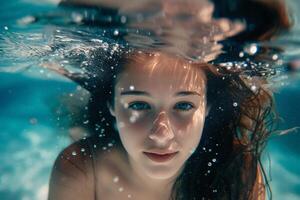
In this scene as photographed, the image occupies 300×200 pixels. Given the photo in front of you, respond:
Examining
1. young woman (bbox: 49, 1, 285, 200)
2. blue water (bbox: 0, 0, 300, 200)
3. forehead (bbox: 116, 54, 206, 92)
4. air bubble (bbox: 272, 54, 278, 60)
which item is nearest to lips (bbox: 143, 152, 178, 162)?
young woman (bbox: 49, 1, 285, 200)

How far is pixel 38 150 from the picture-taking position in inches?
584

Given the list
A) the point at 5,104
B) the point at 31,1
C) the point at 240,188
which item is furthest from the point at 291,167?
the point at 31,1

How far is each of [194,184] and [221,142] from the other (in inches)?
38.6

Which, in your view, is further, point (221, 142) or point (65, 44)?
point (65, 44)

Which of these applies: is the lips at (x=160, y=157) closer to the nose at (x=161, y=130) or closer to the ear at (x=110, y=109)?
the nose at (x=161, y=130)

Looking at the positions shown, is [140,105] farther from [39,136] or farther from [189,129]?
[39,136]

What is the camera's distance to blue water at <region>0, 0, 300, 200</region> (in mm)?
11297

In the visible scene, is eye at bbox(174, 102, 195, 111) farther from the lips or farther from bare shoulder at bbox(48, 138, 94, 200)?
bare shoulder at bbox(48, 138, 94, 200)

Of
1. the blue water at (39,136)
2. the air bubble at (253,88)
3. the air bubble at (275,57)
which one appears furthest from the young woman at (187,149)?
the blue water at (39,136)

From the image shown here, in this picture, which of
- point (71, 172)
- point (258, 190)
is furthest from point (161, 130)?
point (258, 190)

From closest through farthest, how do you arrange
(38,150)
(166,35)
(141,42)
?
(166,35)
(141,42)
(38,150)

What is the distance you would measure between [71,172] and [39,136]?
846 centimetres

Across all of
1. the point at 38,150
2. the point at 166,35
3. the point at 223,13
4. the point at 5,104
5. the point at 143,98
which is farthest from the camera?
the point at 38,150

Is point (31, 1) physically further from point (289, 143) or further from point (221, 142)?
point (289, 143)
